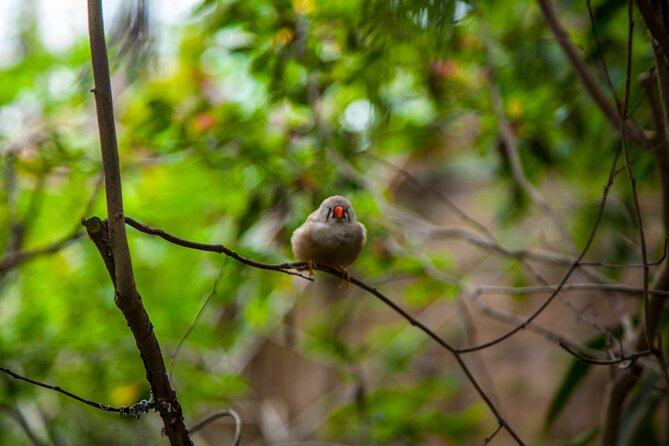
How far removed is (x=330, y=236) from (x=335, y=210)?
5cm

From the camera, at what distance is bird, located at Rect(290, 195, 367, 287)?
3.72 ft

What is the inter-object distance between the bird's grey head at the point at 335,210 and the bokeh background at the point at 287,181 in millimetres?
287

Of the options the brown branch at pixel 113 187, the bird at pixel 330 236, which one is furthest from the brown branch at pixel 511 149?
the brown branch at pixel 113 187

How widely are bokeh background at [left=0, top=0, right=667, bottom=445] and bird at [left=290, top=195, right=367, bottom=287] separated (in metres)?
0.21

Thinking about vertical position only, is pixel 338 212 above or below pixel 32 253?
below

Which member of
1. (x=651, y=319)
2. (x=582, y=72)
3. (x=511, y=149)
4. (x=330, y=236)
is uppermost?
(x=511, y=149)

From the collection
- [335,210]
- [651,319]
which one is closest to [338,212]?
[335,210]

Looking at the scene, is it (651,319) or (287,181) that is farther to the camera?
(287,181)

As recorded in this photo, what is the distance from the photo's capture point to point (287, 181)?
176 centimetres

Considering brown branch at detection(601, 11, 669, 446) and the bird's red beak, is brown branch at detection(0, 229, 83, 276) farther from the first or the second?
brown branch at detection(601, 11, 669, 446)

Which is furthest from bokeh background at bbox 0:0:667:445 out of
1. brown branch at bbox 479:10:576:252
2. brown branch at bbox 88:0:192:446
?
brown branch at bbox 88:0:192:446

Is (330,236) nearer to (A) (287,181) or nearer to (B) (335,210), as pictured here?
(B) (335,210)

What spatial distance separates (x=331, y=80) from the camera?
1789 mm

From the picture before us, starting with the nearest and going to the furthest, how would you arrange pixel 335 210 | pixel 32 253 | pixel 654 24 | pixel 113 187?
pixel 113 187 → pixel 654 24 → pixel 335 210 → pixel 32 253
